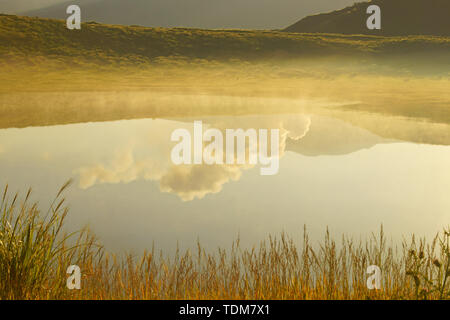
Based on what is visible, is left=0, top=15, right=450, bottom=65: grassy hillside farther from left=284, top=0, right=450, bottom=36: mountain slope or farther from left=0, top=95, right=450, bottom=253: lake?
left=284, top=0, right=450, bottom=36: mountain slope

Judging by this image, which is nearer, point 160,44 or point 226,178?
point 226,178

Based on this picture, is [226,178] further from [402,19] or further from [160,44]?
[402,19]

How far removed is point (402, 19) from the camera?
578 ft

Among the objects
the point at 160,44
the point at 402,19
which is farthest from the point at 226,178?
the point at 402,19

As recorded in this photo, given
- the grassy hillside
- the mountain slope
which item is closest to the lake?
the grassy hillside

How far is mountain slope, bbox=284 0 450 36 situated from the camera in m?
170

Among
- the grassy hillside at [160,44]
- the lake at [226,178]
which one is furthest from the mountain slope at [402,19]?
the lake at [226,178]

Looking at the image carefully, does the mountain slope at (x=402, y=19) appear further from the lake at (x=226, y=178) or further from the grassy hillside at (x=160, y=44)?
the lake at (x=226, y=178)

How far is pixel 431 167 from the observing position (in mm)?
21109

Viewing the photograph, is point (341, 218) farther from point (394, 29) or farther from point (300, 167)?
point (394, 29)

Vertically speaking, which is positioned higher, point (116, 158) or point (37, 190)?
point (116, 158)

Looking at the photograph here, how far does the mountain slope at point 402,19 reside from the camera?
170500mm
